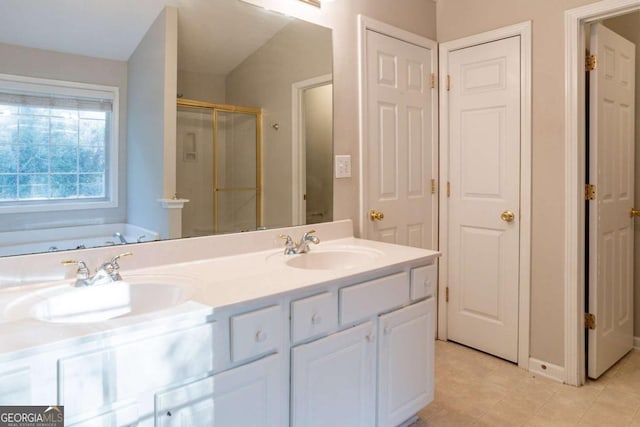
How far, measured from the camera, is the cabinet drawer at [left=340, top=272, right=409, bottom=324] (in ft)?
5.12

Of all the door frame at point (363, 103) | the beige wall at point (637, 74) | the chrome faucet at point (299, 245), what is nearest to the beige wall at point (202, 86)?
the chrome faucet at point (299, 245)

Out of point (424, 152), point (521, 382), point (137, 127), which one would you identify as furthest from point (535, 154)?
point (137, 127)

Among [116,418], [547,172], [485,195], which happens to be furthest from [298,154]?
[116,418]

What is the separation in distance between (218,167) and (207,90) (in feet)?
1.07

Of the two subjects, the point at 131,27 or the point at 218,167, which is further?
the point at 218,167

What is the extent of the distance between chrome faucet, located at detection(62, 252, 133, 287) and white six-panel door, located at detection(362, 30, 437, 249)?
4.53ft

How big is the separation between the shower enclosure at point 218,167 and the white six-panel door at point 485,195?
1.38 m

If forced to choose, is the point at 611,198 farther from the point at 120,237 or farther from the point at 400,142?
the point at 120,237

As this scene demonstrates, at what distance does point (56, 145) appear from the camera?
1469 millimetres

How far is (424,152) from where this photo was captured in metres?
2.78

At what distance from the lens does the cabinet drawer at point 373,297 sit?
5.12ft

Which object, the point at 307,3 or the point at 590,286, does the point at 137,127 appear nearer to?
the point at 307,3

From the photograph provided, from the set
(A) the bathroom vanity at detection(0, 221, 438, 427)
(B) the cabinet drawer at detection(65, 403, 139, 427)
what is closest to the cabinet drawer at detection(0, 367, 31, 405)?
(A) the bathroom vanity at detection(0, 221, 438, 427)

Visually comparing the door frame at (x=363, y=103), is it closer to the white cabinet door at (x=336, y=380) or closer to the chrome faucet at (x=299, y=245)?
the chrome faucet at (x=299, y=245)
